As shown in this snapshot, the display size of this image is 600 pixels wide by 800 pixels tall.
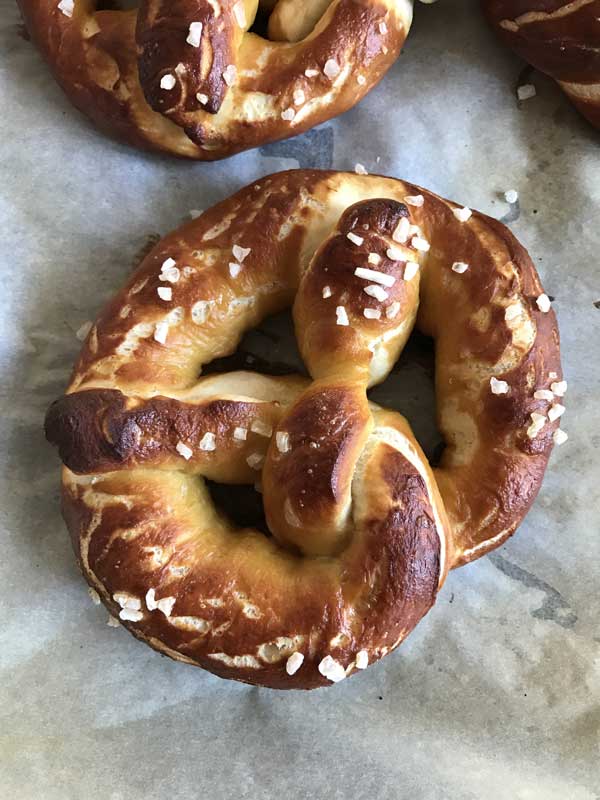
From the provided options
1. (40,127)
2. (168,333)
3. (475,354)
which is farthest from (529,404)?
(40,127)

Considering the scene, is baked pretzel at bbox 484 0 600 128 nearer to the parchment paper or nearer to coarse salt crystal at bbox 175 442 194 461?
the parchment paper

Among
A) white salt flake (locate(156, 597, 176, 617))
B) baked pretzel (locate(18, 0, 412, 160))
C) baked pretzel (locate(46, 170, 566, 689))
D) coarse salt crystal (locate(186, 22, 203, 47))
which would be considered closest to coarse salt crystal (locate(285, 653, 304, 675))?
baked pretzel (locate(46, 170, 566, 689))

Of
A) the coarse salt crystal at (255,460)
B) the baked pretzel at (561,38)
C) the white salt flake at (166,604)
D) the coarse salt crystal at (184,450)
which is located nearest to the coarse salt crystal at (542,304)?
the baked pretzel at (561,38)

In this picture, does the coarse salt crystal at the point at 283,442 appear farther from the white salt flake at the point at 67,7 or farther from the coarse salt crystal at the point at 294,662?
the white salt flake at the point at 67,7

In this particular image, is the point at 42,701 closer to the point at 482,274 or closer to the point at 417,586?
the point at 417,586

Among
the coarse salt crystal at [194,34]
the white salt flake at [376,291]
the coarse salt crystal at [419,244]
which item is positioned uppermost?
the coarse salt crystal at [194,34]
